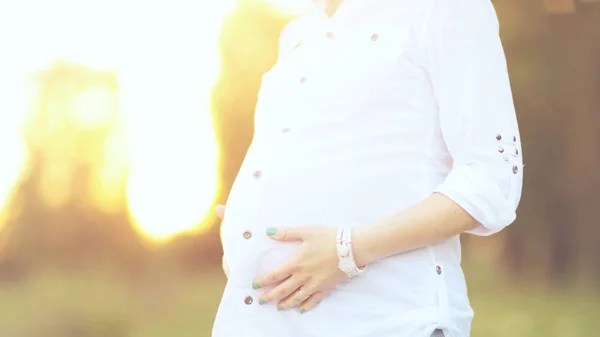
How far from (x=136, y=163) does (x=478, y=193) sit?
4.63 m

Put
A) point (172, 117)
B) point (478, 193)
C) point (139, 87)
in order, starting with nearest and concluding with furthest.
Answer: point (478, 193), point (172, 117), point (139, 87)

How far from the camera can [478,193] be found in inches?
34.8

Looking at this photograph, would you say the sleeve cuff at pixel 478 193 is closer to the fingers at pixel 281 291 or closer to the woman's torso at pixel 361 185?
the woman's torso at pixel 361 185

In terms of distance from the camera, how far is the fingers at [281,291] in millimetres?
925

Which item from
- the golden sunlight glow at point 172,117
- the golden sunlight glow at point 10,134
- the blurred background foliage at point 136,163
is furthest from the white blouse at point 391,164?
the golden sunlight glow at point 10,134

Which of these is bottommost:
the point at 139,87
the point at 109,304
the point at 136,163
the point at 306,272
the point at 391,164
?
the point at 109,304

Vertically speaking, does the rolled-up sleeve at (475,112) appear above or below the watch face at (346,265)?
above

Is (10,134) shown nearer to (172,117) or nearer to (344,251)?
(172,117)

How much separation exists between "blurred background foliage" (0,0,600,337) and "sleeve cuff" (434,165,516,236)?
3.35 metres

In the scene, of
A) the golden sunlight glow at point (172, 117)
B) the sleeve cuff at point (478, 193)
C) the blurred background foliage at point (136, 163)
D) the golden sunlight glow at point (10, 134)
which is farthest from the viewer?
the golden sunlight glow at point (10, 134)

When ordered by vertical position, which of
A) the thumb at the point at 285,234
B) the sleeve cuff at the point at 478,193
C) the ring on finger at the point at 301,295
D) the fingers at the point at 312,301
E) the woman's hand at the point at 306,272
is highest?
the sleeve cuff at the point at 478,193

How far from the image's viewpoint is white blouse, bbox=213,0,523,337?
911 mm


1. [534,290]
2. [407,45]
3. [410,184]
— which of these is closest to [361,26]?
[407,45]

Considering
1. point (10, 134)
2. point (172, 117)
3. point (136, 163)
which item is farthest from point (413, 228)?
point (10, 134)
